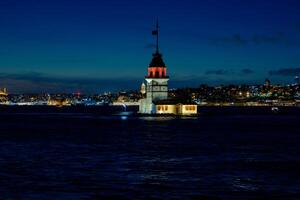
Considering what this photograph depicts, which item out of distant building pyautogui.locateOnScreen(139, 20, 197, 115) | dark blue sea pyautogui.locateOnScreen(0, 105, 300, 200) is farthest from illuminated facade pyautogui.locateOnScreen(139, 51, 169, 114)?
dark blue sea pyautogui.locateOnScreen(0, 105, 300, 200)

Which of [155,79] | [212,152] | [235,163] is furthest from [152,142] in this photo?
[155,79]

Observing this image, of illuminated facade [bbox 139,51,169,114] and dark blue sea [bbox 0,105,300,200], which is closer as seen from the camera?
dark blue sea [bbox 0,105,300,200]

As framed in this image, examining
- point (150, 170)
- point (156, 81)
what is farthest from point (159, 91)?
point (150, 170)

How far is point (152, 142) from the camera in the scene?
63.3m

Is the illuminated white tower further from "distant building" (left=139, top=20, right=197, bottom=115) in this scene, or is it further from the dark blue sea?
the dark blue sea

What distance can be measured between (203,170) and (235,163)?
4.35 metres

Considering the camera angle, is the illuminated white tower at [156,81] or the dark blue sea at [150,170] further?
the illuminated white tower at [156,81]

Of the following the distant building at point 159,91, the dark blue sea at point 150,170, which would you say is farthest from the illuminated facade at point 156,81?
the dark blue sea at point 150,170

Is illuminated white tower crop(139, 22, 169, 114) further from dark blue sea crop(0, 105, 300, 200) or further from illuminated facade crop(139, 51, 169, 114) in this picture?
dark blue sea crop(0, 105, 300, 200)

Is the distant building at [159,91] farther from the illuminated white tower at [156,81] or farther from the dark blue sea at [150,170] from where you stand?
the dark blue sea at [150,170]

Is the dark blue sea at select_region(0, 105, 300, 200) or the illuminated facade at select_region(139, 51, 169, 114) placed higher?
the illuminated facade at select_region(139, 51, 169, 114)

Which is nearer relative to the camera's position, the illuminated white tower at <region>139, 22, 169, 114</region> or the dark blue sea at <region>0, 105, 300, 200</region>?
the dark blue sea at <region>0, 105, 300, 200</region>

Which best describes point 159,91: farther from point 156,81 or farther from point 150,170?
point 150,170

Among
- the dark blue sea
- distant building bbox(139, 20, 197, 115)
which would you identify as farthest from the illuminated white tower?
the dark blue sea
